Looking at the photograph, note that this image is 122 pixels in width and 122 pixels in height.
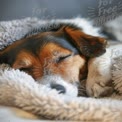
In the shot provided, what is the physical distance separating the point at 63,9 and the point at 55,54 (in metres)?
0.50

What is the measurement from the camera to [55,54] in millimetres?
1093

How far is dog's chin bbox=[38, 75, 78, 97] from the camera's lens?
3.19 ft

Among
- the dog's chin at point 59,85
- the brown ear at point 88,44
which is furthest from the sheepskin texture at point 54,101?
the brown ear at point 88,44

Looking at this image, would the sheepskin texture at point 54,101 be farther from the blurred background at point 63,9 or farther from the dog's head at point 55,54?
the blurred background at point 63,9

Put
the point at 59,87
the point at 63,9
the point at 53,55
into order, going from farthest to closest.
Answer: the point at 63,9, the point at 53,55, the point at 59,87

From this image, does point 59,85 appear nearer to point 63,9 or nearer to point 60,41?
point 60,41

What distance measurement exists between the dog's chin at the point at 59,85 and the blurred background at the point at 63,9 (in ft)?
1.71

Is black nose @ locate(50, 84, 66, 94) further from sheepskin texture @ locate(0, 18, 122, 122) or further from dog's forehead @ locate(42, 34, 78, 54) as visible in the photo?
dog's forehead @ locate(42, 34, 78, 54)

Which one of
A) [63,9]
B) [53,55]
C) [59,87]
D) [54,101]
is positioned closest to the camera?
[54,101]

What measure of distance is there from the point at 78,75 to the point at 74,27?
11.6 inches

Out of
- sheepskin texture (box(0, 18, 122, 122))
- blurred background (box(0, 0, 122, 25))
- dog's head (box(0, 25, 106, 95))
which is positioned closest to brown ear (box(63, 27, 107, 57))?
dog's head (box(0, 25, 106, 95))

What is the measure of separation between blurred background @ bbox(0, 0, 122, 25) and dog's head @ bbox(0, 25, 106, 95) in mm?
287

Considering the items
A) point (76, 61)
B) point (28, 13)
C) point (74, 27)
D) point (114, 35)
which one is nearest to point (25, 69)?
point (76, 61)

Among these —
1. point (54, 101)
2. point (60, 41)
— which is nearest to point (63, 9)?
point (60, 41)
